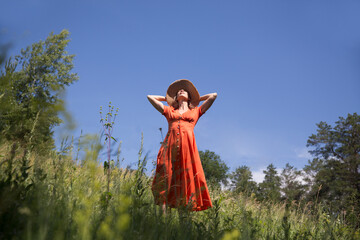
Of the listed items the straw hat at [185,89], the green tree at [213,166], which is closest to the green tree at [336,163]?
the green tree at [213,166]

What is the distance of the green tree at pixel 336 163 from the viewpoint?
26.2m

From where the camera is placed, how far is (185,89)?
5844 millimetres

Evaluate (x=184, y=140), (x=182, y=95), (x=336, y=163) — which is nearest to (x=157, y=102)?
(x=182, y=95)

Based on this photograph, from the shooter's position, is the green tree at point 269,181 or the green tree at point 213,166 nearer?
the green tree at point 213,166

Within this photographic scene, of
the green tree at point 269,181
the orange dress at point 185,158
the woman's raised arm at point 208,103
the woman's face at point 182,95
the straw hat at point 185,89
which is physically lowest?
the orange dress at point 185,158

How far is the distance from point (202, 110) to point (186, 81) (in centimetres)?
82

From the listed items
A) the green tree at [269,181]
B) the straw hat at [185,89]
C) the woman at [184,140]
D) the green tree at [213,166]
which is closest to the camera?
the woman at [184,140]

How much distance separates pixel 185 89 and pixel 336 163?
27.9m

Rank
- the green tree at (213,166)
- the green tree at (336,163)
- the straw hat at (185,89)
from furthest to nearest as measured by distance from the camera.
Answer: the green tree at (213,166) < the green tree at (336,163) < the straw hat at (185,89)

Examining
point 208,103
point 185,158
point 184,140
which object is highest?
point 208,103

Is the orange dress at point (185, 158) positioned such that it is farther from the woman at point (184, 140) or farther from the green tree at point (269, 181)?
the green tree at point (269, 181)

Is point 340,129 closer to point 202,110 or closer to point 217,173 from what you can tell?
point 217,173

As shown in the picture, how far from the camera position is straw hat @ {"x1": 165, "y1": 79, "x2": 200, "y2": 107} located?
5762mm

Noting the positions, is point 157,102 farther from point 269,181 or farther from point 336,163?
point 269,181
